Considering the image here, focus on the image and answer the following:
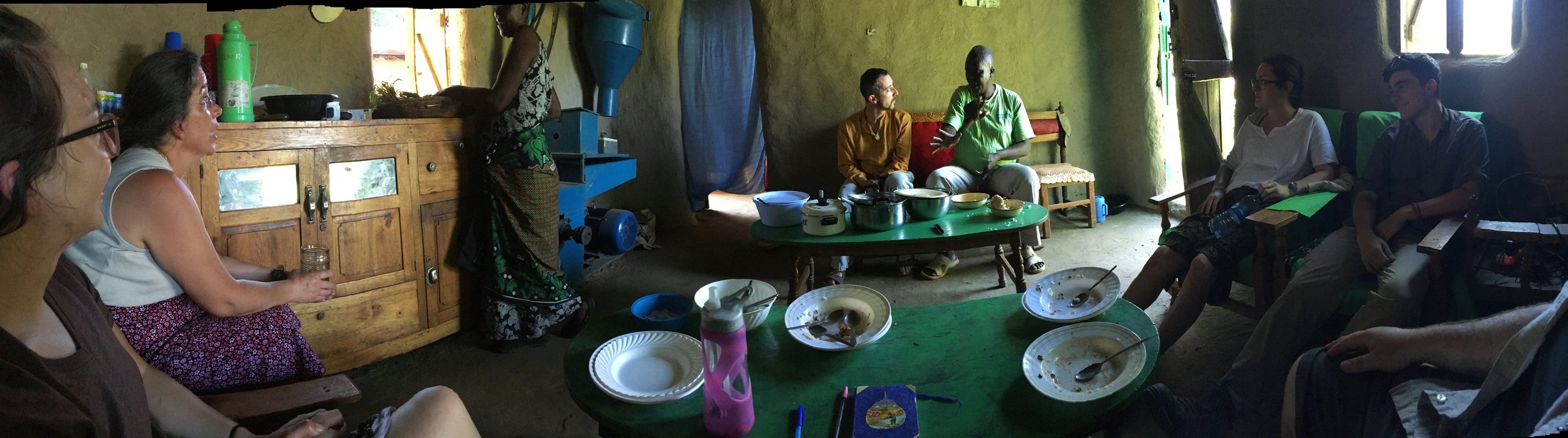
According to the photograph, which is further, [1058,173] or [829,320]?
[1058,173]

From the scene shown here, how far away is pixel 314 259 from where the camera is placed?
1953mm

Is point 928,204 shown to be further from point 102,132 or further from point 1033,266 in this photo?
point 102,132

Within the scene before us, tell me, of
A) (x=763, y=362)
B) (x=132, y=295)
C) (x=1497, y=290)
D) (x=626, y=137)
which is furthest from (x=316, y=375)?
(x=626, y=137)

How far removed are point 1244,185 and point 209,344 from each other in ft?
11.3

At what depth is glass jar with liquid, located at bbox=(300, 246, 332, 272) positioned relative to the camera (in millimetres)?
1941

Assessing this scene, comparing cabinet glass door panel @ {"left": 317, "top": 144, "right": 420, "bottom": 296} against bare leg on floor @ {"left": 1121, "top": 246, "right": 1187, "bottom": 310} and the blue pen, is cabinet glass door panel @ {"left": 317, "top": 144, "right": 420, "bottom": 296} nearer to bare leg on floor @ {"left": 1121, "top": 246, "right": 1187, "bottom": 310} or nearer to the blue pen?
the blue pen

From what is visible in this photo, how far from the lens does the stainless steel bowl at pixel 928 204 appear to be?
11.3ft

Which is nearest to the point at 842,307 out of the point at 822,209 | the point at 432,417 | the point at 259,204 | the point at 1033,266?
the point at 432,417

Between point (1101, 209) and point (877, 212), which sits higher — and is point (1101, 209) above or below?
below

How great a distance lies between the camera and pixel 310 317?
9.36 ft

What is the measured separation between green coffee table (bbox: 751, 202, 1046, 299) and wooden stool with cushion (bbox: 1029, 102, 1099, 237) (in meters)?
1.54

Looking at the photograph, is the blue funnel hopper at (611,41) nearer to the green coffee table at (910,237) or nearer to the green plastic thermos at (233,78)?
the green coffee table at (910,237)

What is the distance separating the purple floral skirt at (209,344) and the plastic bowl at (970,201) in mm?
2574

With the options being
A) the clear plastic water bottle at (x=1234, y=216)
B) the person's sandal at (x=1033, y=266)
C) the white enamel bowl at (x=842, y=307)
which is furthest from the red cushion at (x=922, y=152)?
the white enamel bowl at (x=842, y=307)
